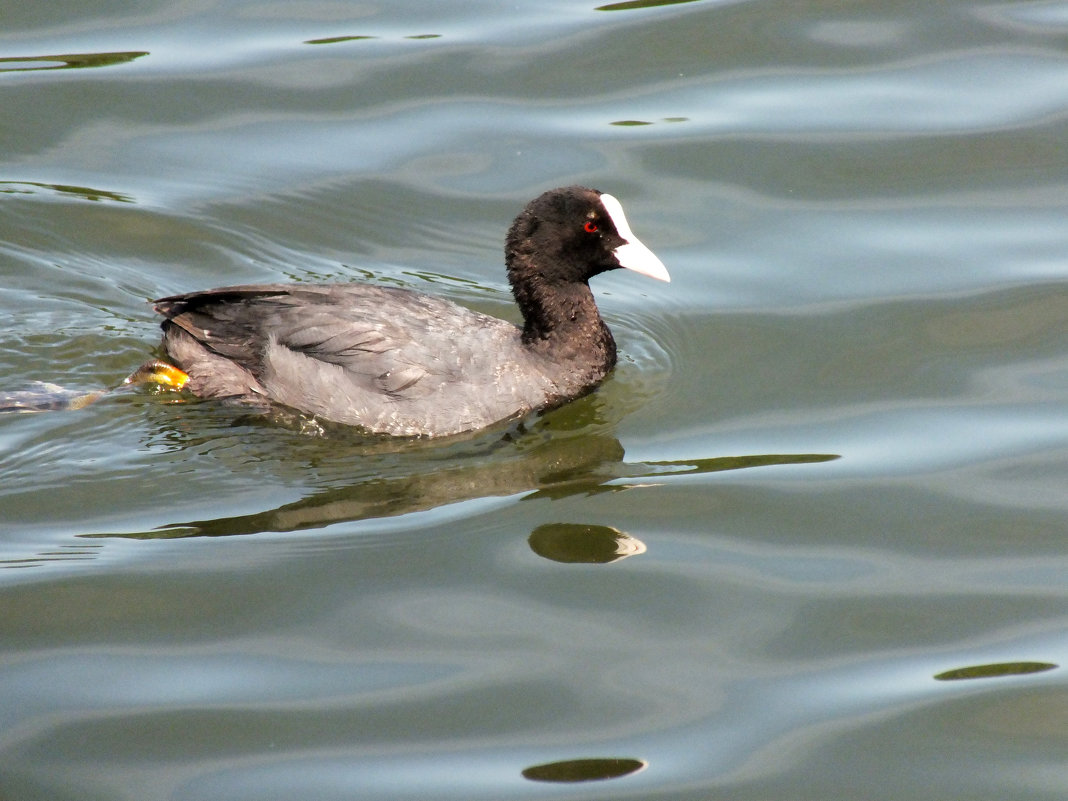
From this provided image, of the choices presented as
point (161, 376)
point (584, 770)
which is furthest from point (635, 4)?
point (584, 770)

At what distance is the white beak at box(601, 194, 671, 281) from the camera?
278 inches

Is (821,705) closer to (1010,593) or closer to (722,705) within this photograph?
(722,705)

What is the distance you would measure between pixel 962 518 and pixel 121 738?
3.38 m

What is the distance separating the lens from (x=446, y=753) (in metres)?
4.57

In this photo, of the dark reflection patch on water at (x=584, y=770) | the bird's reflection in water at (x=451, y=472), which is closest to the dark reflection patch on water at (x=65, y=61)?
the bird's reflection in water at (x=451, y=472)

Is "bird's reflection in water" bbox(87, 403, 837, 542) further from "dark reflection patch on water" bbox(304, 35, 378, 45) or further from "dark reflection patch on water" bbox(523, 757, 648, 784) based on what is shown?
"dark reflection patch on water" bbox(304, 35, 378, 45)

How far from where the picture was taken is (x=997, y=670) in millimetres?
4980

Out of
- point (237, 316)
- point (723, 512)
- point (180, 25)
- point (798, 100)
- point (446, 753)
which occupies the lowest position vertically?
point (446, 753)

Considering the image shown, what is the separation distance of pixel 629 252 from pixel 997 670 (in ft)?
9.51

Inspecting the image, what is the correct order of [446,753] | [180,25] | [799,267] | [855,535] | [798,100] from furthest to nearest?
[180,25] < [798,100] < [799,267] < [855,535] < [446,753]

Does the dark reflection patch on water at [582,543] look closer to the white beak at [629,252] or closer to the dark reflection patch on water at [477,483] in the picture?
the dark reflection patch on water at [477,483]

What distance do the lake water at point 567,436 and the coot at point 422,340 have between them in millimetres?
185

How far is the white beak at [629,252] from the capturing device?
706 centimetres

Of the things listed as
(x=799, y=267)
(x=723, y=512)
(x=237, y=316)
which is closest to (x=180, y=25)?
(x=237, y=316)
